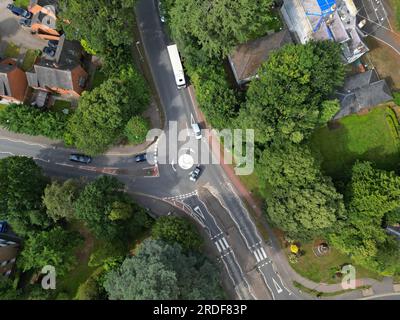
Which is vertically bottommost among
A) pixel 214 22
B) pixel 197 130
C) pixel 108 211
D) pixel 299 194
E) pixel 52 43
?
pixel 299 194

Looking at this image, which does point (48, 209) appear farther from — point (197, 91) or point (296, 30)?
point (296, 30)

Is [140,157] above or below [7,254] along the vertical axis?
above

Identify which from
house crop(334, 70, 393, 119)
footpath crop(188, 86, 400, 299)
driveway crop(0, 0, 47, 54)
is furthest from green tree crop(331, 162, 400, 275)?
driveway crop(0, 0, 47, 54)

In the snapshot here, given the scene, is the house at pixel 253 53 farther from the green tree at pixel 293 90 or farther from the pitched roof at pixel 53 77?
the pitched roof at pixel 53 77

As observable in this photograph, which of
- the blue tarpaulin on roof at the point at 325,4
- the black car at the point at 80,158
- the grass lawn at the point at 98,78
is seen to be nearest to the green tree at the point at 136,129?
the black car at the point at 80,158

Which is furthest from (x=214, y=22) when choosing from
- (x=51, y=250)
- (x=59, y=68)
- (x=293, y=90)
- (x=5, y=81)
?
(x=51, y=250)

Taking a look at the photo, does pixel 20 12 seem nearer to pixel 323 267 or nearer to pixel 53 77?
pixel 53 77
